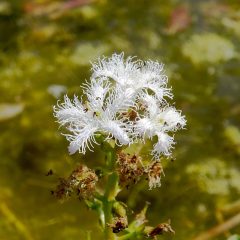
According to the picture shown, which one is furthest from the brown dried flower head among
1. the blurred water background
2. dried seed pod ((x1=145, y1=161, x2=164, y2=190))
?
the blurred water background

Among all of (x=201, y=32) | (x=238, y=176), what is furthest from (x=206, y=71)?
(x=238, y=176)

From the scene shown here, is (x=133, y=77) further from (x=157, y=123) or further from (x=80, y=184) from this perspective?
(x=80, y=184)

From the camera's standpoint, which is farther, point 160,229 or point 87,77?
point 87,77

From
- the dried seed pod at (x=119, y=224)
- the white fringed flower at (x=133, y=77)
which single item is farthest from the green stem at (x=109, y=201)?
the white fringed flower at (x=133, y=77)

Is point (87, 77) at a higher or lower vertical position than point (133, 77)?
higher

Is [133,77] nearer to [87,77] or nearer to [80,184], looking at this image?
[80,184]

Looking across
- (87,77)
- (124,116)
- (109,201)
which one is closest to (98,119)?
(124,116)

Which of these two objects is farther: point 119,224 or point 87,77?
point 87,77

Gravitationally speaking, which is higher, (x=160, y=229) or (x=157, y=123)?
(x=157, y=123)

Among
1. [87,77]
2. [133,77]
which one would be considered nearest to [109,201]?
[133,77]

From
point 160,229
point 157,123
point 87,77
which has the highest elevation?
point 87,77
